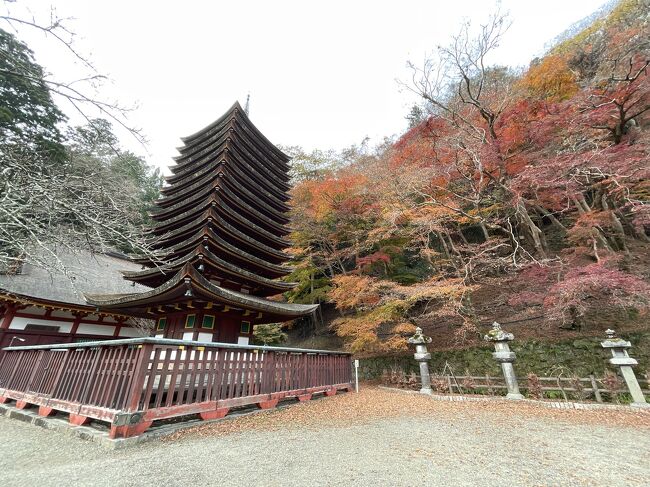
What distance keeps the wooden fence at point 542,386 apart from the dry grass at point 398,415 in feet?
3.57

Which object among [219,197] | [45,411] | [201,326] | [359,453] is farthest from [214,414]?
[219,197]

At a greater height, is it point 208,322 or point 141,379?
point 208,322

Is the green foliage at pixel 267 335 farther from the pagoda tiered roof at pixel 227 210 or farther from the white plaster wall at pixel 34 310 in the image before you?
the white plaster wall at pixel 34 310

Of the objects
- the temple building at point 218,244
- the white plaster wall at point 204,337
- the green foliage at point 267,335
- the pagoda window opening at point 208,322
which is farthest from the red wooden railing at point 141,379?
the green foliage at point 267,335

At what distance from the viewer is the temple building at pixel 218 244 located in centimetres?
757

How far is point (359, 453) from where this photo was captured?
3.50 meters

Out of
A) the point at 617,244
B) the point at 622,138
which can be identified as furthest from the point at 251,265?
the point at 617,244

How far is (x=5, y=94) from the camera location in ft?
43.5

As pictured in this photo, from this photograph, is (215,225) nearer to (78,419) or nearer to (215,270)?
(215,270)

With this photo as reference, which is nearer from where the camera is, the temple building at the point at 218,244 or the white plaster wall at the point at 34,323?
the temple building at the point at 218,244

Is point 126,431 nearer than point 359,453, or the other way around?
point 359,453

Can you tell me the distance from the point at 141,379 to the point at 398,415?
4839 mm

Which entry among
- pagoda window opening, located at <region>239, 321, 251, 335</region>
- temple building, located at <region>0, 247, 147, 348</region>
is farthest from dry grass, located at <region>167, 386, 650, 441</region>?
temple building, located at <region>0, 247, 147, 348</region>

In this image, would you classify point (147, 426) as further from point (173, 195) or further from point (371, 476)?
point (173, 195)
